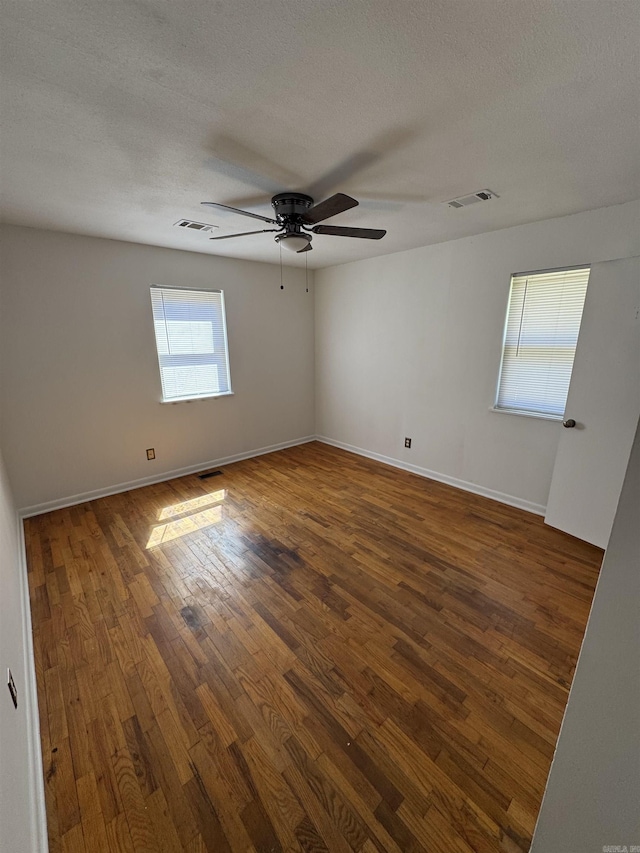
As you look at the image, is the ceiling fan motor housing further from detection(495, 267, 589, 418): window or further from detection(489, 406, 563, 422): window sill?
detection(489, 406, 563, 422): window sill

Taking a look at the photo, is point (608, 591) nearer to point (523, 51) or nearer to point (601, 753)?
point (601, 753)

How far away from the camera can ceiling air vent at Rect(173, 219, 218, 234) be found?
266 cm

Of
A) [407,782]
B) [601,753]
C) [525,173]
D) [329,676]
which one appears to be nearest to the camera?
[601,753]

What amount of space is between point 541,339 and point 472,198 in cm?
133

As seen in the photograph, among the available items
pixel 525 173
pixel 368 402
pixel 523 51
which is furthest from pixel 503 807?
pixel 368 402

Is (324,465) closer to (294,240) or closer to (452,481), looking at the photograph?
(452,481)

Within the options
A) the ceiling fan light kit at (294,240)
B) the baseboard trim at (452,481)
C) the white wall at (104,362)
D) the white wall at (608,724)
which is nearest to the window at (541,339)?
the baseboard trim at (452,481)

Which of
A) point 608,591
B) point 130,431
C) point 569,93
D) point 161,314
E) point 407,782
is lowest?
point 407,782

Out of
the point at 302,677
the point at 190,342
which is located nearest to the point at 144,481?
the point at 190,342

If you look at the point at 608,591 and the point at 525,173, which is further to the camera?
the point at 525,173

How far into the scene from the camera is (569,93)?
126cm

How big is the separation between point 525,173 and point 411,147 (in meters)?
0.75

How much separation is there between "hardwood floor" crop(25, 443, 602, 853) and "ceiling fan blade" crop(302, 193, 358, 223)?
7.25ft

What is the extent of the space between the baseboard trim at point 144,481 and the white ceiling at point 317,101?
2.41m
